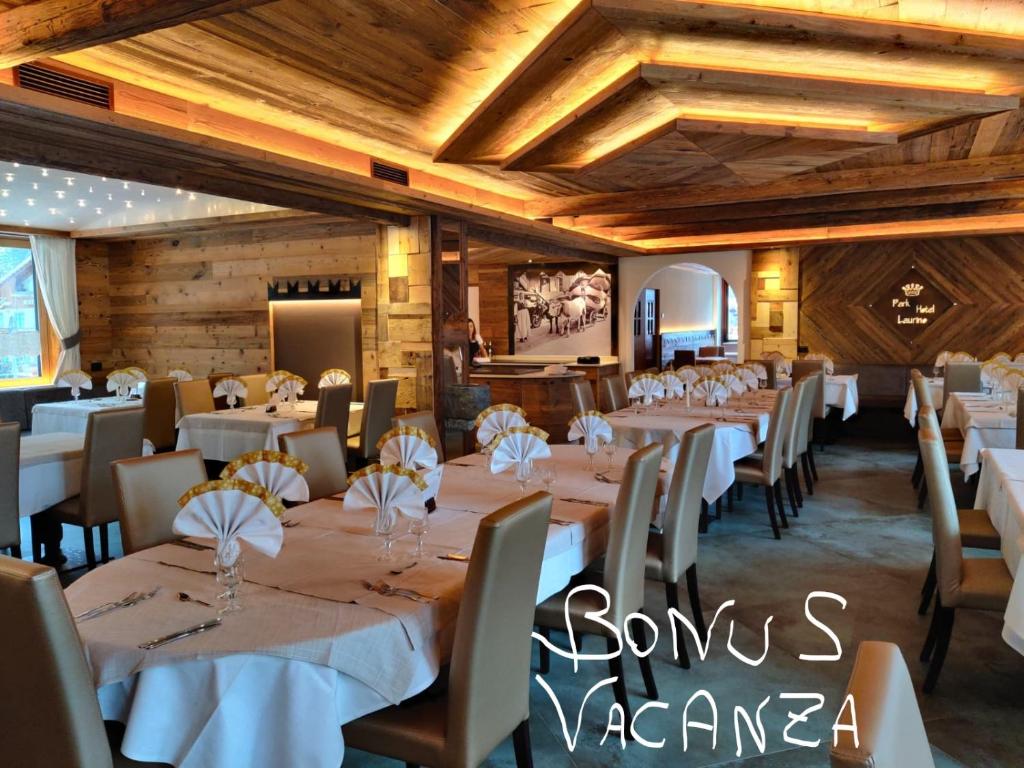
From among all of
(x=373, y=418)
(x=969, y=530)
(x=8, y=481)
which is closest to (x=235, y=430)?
(x=373, y=418)

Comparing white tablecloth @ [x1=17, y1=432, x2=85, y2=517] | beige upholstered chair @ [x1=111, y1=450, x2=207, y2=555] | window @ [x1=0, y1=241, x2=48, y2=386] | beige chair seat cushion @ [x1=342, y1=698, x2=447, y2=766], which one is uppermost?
window @ [x1=0, y1=241, x2=48, y2=386]

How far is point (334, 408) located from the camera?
569 centimetres

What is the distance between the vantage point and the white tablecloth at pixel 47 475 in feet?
13.7

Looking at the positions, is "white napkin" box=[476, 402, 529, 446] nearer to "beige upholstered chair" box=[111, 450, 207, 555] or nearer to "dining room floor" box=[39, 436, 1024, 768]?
"dining room floor" box=[39, 436, 1024, 768]

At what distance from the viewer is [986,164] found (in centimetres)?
595

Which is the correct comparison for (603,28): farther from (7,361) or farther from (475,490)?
(7,361)

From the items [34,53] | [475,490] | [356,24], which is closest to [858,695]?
[475,490]

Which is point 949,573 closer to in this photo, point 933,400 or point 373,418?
point 373,418

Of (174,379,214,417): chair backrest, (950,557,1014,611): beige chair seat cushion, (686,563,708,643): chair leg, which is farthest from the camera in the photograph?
(174,379,214,417): chair backrest

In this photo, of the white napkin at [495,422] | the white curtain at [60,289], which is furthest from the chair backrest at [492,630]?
the white curtain at [60,289]

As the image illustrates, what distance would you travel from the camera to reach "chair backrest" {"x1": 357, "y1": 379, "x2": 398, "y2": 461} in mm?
5969

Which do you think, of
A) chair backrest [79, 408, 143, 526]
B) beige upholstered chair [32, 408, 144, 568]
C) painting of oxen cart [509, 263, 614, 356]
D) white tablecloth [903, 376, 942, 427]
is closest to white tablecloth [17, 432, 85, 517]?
beige upholstered chair [32, 408, 144, 568]

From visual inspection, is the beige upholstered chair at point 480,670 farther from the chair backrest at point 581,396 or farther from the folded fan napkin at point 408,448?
the chair backrest at point 581,396

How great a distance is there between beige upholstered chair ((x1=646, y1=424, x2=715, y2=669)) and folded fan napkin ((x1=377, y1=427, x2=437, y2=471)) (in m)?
1.04
